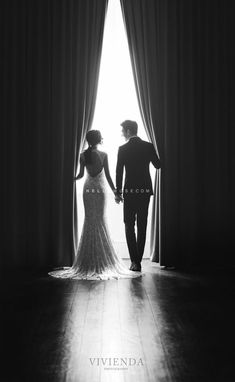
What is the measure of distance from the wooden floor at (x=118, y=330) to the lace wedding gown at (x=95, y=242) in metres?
0.32

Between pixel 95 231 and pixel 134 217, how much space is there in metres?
0.42

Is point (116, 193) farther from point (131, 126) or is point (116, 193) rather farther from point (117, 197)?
point (131, 126)

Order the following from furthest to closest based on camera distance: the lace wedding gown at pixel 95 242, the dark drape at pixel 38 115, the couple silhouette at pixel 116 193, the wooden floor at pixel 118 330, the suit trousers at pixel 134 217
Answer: the dark drape at pixel 38 115 < the suit trousers at pixel 134 217 < the couple silhouette at pixel 116 193 < the lace wedding gown at pixel 95 242 < the wooden floor at pixel 118 330

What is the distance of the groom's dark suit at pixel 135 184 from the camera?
547 cm

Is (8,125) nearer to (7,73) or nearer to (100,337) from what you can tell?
(7,73)

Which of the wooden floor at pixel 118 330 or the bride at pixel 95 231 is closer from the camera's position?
the wooden floor at pixel 118 330

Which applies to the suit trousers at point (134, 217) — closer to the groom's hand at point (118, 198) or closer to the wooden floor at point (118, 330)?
the groom's hand at point (118, 198)

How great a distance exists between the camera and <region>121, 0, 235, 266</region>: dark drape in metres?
6.09

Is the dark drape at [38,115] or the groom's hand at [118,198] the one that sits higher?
the dark drape at [38,115]

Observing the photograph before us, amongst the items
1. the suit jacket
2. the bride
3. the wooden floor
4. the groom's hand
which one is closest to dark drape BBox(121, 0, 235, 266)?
the suit jacket

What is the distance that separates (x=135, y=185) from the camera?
5.48 m

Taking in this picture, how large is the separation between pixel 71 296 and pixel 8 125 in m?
2.46

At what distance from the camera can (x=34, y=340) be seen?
3.01 meters

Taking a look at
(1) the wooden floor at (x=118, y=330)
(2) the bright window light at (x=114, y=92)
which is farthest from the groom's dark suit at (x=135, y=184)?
(2) the bright window light at (x=114, y=92)
